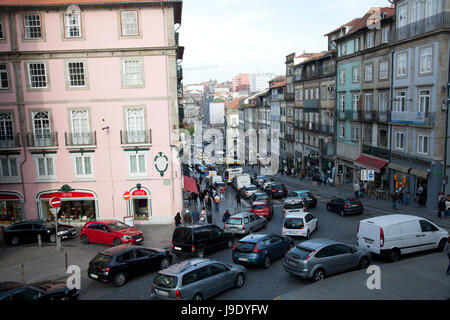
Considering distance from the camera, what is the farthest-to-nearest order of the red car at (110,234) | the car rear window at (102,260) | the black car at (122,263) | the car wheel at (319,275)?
the red car at (110,234), the car rear window at (102,260), the black car at (122,263), the car wheel at (319,275)

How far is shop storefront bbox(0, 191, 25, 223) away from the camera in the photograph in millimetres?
27859

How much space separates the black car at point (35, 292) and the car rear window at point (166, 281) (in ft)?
10.5

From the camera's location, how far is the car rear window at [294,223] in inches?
850

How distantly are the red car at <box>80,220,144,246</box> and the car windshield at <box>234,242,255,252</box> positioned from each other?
24.2 feet

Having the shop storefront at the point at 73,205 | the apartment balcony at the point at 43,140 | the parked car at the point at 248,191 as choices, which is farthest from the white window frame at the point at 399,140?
the apartment balcony at the point at 43,140

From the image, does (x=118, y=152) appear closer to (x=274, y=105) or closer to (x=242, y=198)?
(x=242, y=198)

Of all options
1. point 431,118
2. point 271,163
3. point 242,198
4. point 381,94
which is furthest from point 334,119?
point 271,163

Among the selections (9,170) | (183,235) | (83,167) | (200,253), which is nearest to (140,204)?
(83,167)

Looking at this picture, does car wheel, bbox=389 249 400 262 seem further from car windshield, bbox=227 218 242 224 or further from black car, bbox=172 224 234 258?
car windshield, bbox=227 218 242 224

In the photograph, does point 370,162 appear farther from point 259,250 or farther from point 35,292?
point 35,292

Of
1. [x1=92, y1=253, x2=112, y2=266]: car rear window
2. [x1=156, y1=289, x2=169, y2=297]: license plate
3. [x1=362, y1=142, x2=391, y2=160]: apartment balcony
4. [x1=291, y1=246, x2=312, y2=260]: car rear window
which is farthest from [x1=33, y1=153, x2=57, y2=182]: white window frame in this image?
[x1=362, y1=142, x2=391, y2=160]: apartment balcony

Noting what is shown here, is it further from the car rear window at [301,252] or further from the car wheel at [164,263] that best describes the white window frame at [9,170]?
the car rear window at [301,252]

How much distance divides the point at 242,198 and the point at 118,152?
17.4 m

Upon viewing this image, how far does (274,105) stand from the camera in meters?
70.9
